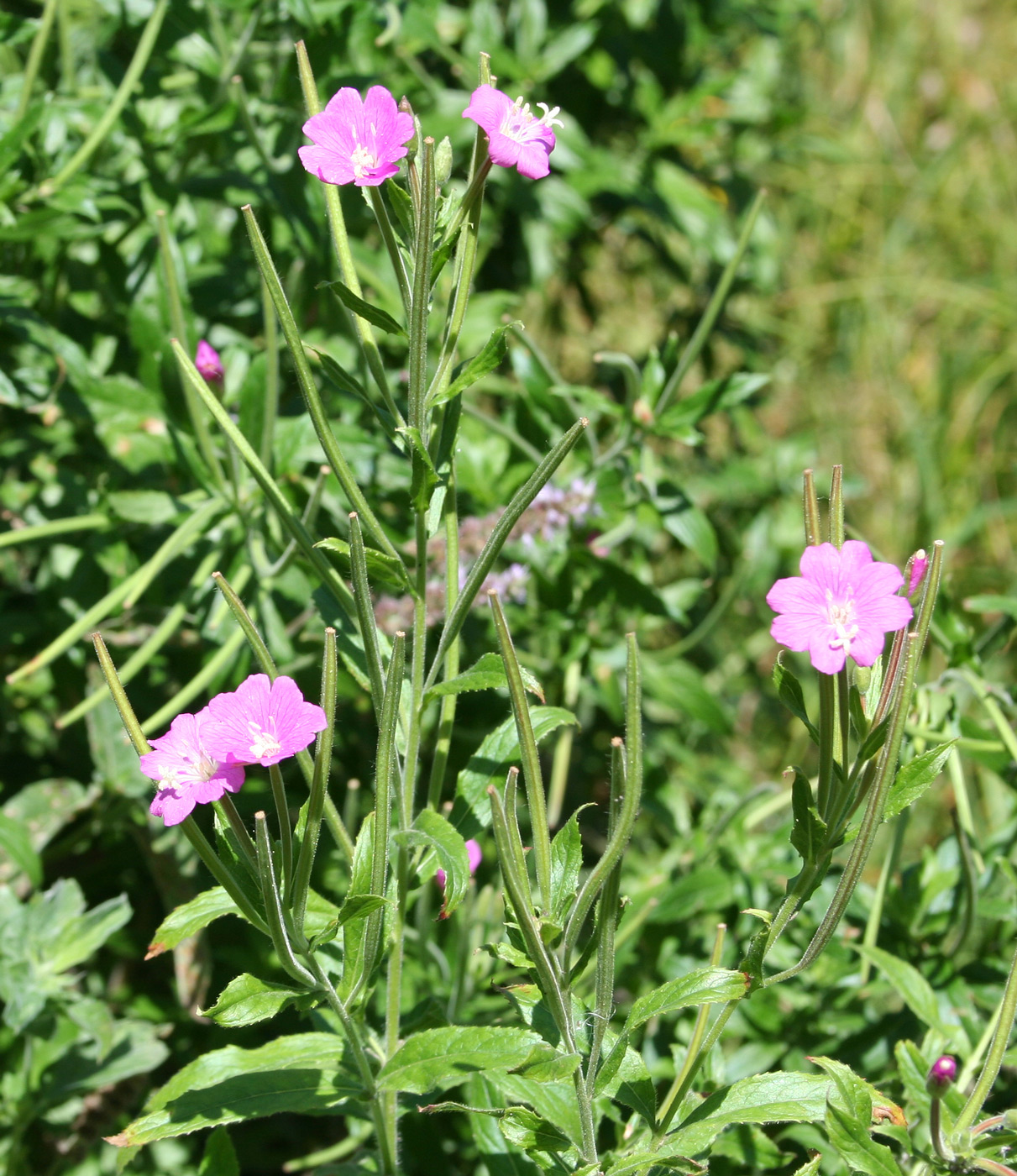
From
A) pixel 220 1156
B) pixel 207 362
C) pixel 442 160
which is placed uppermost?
pixel 442 160

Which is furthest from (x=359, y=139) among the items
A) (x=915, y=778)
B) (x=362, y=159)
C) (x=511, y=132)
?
(x=915, y=778)

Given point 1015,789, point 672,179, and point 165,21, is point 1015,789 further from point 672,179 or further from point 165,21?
point 165,21

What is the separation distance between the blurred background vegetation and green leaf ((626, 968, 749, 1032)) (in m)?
0.30

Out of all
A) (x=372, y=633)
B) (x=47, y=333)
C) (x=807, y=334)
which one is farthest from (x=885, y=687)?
(x=807, y=334)

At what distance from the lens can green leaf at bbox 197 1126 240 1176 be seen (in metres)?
1.12

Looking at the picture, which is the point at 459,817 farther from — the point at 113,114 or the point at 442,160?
the point at 113,114

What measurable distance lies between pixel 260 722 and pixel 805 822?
424 millimetres

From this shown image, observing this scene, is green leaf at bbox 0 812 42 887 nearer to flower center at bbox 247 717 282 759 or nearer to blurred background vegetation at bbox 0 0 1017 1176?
blurred background vegetation at bbox 0 0 1017 1176

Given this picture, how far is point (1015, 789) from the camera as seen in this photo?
57.7 inches

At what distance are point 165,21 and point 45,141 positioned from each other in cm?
28

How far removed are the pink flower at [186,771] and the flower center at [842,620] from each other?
1.43ft

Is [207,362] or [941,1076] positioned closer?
[941,1076]

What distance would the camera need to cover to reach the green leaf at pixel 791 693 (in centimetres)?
87

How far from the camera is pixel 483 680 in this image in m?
1.00
